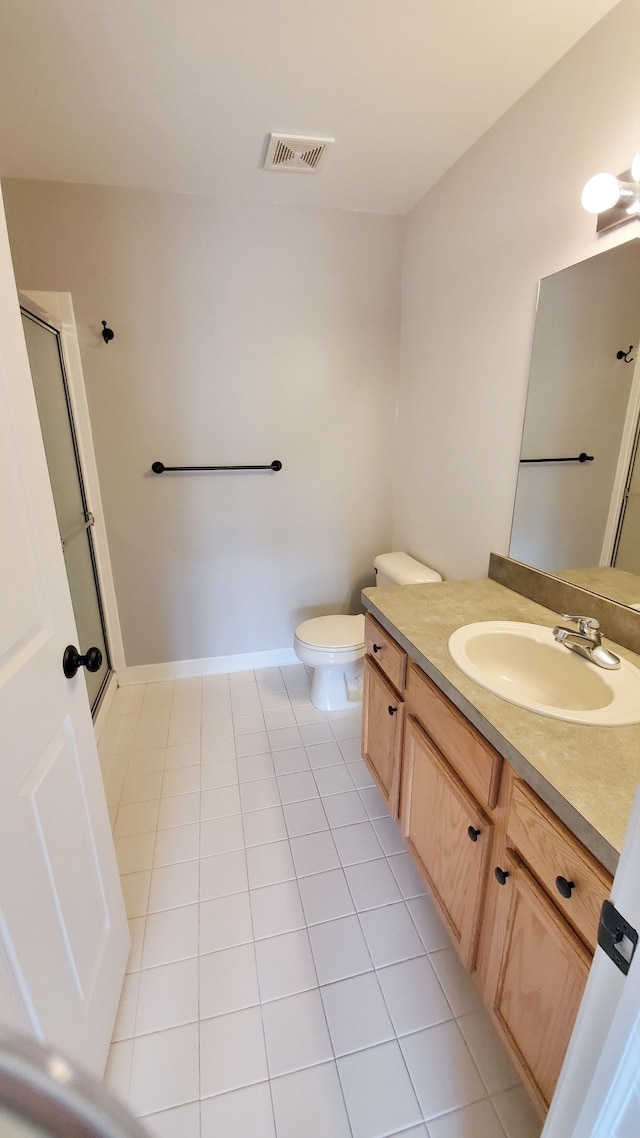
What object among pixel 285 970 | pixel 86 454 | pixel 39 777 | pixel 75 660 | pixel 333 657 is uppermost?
pixel 86 454

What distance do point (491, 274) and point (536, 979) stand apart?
1977mm

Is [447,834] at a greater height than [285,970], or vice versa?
[447,834]

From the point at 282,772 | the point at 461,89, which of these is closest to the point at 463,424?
the point at 461,89

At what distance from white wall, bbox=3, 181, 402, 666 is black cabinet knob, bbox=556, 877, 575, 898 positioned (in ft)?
6.61

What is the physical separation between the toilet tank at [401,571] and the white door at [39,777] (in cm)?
147

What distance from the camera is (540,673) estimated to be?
4.17 feet

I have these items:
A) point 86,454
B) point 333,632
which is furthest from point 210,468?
point 333,632

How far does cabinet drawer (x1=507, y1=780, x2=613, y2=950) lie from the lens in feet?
2.36

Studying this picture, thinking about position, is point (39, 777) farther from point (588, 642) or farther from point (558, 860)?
point (588, 642)

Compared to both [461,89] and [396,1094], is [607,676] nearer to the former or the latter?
[396,1094]

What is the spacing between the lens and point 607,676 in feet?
3.56

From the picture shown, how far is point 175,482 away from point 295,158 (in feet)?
4.62

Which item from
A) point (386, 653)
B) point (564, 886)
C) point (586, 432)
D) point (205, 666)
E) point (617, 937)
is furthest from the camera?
point (205, 666)

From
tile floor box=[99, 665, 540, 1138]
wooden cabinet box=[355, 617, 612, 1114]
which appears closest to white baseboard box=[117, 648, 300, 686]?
tile floor box=[99, 665, 540, 1138]
